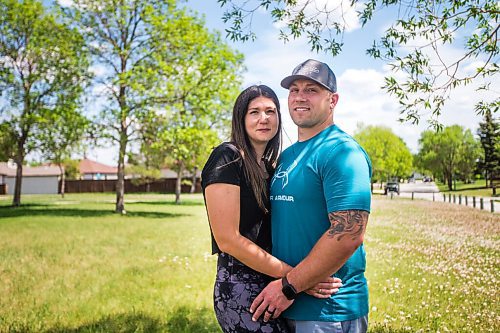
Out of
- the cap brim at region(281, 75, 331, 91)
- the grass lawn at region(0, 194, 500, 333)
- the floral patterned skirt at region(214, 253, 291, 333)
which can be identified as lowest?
the grass lawn at region(0, 194, 500, 333)

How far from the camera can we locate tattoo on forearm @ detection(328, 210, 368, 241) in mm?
2502

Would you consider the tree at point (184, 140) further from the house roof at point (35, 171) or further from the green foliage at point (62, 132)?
the house roof at point (35, 171)

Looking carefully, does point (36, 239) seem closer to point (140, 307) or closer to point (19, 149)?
point (140, 307)

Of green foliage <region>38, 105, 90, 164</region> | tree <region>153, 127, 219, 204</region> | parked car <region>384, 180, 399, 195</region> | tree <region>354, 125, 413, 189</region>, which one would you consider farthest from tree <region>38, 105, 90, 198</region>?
tree <region>354, 125, 413, 189</region>

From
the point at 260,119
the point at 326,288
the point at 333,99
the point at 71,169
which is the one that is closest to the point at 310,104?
the point at 333,99

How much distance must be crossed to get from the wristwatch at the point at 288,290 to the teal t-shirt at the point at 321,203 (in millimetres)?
98

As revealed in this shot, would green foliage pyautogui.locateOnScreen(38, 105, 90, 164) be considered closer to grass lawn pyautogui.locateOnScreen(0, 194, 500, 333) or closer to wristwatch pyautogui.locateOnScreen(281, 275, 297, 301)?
grass lawn pyautogui.locateOnScreen(0, 194, 500, 333)

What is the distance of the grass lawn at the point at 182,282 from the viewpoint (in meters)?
6.60

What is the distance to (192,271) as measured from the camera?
34.4 feet

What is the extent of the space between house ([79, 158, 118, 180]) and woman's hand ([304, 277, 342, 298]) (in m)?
105

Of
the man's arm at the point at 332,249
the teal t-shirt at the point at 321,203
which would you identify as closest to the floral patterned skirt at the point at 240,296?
the teal t-shirt at the point at 321,203

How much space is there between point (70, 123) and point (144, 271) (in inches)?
827

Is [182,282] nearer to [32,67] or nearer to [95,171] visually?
[32,67]

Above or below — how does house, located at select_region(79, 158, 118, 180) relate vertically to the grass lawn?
above
